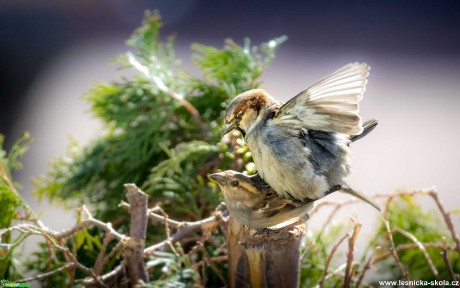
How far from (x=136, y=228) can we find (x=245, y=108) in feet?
0.73

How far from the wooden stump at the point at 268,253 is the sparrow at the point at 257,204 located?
32 mm

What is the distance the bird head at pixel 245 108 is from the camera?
0.77 m

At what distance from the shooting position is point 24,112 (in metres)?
2.40

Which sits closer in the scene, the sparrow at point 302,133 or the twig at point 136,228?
the sparrow at point 302,133

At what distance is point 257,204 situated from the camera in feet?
2.60

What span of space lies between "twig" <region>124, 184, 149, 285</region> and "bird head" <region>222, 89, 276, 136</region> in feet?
0.50

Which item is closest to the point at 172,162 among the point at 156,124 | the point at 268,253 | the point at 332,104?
the point at 156,124

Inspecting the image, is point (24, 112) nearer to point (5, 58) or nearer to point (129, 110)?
point (5, 58)

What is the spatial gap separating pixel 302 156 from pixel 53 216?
145cm

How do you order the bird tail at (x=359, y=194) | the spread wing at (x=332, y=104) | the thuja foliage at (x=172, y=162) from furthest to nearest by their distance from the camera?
1. the thuja foliage at (x=172, y=162)
2. the bird tail at (x=359, y=194)
3. the spread wing at (x=332, y=104)

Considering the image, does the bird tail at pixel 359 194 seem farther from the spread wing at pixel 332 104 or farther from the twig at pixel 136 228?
the twig at pixel 136 228

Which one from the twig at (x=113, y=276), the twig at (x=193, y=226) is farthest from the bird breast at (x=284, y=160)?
the twig at (x=113, y=276)

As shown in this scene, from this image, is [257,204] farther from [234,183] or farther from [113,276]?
[113,276]

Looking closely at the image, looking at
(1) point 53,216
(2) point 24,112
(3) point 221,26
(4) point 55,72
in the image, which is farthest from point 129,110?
(3) point 221,26
